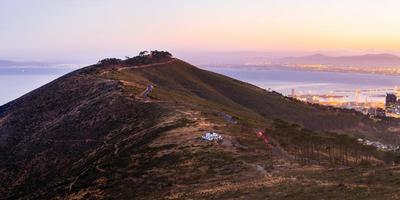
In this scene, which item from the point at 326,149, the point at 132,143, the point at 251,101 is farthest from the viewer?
the point at 251,101

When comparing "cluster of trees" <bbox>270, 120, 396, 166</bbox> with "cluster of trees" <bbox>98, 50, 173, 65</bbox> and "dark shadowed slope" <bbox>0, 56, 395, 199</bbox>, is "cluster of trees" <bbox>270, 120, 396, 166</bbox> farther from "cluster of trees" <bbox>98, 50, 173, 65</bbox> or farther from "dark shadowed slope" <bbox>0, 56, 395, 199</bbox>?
"cluster of trees" <bbox>98, 50, 173, 65</bbox>

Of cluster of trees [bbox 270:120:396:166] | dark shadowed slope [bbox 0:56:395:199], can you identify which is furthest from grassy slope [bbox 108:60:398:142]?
cluster of trees [bbox 270:120:396:166]

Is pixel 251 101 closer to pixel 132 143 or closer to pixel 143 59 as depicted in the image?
pixel 143 59

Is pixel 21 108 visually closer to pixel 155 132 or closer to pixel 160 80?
pixel 160 80

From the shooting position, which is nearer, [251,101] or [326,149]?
[326,149]

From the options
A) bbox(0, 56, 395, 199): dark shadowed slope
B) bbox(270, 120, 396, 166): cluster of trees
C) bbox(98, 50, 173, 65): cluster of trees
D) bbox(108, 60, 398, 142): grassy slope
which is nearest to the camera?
bbox(0, 56, 395, 199): dark shadowed slope

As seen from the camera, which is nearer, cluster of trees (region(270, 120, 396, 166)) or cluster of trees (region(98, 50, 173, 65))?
cluster of trees (region(270, 120, 396, 166))

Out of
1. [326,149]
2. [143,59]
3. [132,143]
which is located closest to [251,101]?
[143,59]

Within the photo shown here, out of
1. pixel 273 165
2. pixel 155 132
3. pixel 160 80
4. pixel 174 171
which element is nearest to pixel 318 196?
pixel 273 165
